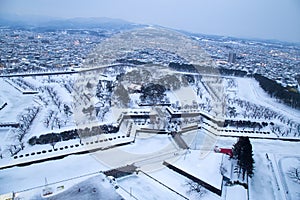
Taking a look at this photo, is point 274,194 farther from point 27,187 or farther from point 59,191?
point 27,187

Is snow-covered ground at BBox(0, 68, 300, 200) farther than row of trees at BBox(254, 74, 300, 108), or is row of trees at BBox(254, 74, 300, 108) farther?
row of trees at BBox(254, 74, 300, 108)

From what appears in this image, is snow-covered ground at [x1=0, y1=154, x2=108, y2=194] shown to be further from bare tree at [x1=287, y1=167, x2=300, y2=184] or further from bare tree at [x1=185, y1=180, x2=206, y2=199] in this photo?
bare tree at [x1=287, y1=167, x2=300, y2=184]

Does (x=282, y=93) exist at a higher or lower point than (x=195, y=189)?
higher

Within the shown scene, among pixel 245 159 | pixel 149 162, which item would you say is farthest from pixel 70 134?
pixel 245 159

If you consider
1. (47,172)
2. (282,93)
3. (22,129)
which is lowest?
(47,172)

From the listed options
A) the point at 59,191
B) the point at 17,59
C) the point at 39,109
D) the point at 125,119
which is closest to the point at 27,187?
the point at 59,191

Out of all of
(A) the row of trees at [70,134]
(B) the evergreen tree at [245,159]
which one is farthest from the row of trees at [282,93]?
(A) the row of trees at [70,134]

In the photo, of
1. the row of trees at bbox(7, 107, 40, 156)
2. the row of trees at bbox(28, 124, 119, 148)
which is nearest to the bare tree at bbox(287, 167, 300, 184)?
the row of trees at bbox(28, 124, 119, 148)

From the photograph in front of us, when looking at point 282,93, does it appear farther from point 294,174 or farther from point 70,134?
point 70,134

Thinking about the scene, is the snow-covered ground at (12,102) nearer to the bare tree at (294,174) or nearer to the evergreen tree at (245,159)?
the evergreen tree at (245,159)

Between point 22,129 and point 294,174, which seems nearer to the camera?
point 294,174

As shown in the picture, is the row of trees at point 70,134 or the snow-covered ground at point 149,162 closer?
the snow-covered ground at point 149,162
